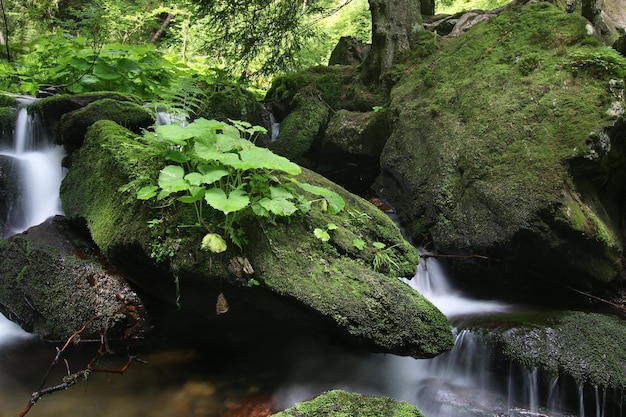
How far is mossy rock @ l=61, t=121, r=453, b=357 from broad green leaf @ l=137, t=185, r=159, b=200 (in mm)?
204

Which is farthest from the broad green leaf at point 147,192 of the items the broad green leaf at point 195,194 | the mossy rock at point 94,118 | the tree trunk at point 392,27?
the tree trunk at point 392,27

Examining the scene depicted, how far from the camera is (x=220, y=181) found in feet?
9.73

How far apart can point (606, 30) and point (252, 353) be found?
6636 mm

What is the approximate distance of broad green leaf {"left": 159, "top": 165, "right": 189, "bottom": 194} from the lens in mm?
2754

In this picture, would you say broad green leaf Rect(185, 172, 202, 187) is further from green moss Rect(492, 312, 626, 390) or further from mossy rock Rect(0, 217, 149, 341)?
green moss Rect(492, 312, 626, 390)

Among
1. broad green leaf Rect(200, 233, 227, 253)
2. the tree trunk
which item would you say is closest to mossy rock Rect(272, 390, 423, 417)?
broad green leaf Rect(200, 233, 227, 253)

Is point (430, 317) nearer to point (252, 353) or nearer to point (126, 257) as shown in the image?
point (252, 353)

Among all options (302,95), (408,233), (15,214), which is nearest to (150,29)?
(302,95)

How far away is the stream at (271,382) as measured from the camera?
3092mm

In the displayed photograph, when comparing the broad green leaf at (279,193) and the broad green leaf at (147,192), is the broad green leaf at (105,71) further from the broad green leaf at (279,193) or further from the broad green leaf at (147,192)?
the broad green leaf at (279,193)

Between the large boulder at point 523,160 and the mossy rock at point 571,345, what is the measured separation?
61 cm

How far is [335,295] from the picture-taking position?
2.95m

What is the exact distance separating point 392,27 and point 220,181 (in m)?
4.99

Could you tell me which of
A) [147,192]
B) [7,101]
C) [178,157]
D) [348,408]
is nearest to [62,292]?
[147,192]
